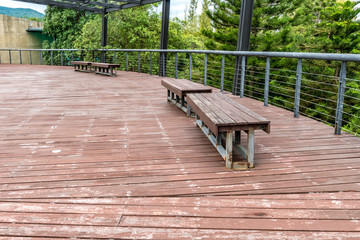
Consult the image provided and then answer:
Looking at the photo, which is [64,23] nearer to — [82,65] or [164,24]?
[82,65]

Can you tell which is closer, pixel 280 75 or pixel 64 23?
pixel 280 75

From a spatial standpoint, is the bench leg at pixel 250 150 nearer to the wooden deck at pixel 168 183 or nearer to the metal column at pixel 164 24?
the wooden deck at pixel 168 183

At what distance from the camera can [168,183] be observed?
7.63 feet

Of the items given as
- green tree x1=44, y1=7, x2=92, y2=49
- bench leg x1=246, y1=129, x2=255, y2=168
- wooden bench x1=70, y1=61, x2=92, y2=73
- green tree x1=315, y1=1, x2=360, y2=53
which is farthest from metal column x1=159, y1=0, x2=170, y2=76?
green tree x1=44, y1=7, x2=92, y2=49

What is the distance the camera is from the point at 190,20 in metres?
51.7

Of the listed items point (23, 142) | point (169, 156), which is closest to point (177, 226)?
point (169, 156)

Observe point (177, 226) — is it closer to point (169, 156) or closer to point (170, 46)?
point (169, 156)

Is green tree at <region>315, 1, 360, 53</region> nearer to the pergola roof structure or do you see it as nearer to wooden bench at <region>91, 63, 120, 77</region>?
the pergola roof structure

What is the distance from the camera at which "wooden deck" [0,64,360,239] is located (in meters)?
1.78

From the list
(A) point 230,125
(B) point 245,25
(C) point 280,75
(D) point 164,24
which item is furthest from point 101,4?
(A) point 230,125

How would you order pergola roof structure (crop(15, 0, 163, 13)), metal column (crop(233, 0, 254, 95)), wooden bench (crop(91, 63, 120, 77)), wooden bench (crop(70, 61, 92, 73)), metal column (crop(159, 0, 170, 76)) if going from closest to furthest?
1. metal column (crop(233, 0, 254, 95))
2. wooden bench (crop(91, 63, 120, 77))
3. metal column (crop(159, 0, 170, 76))
4. wooden bench (crop(70, 61, 92, 73))
5. pergola roof structure (crop(15, 0, 163, 13))

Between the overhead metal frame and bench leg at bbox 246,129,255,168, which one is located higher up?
the overhead metal frame

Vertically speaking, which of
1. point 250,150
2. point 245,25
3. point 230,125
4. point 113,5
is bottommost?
point 250,150

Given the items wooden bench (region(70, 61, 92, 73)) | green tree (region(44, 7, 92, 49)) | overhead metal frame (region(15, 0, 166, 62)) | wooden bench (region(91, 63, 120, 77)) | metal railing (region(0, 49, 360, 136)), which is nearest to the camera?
metal railing (region(0, 49, 360, 136))
